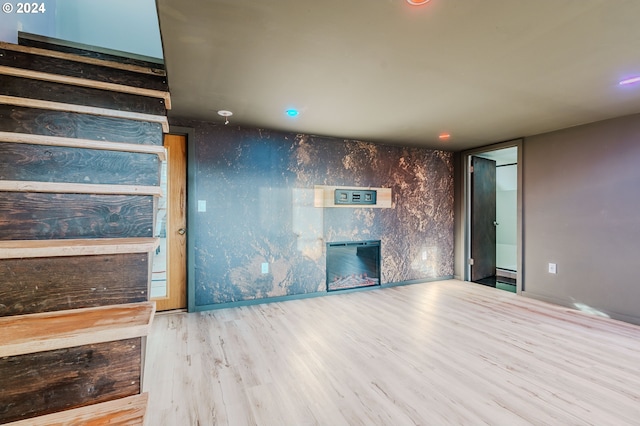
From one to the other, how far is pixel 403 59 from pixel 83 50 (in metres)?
1.94

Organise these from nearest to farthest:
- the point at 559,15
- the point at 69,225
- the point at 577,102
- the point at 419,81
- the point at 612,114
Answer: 1. the point at 69,225
2. the point at 559,15
3. the point at 419,81
4. the point at 577,102
5. the point at 612,114

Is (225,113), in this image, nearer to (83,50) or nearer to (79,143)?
(83,50)

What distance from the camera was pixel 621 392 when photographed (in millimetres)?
1749

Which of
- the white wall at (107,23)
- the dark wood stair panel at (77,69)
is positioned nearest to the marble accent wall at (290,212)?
the white wall at (107,23)

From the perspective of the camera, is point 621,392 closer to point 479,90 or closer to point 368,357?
point 368,357

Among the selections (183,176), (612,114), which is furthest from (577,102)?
(183,176)

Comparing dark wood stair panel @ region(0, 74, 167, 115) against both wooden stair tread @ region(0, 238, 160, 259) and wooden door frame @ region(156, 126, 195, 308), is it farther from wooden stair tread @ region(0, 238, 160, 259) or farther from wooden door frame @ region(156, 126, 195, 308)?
wooden door frame @ region(156, 126, 195, 308)

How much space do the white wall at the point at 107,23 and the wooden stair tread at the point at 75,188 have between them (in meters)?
2.19

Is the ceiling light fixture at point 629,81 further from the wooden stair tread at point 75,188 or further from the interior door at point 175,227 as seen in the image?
the interior door at point 175,227

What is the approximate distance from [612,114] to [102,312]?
14.4 ft

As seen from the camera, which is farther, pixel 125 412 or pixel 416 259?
pixel 416 259

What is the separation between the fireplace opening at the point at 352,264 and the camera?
157 inches

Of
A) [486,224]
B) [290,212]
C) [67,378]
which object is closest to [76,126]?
[67,378]

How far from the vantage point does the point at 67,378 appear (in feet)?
2.80
